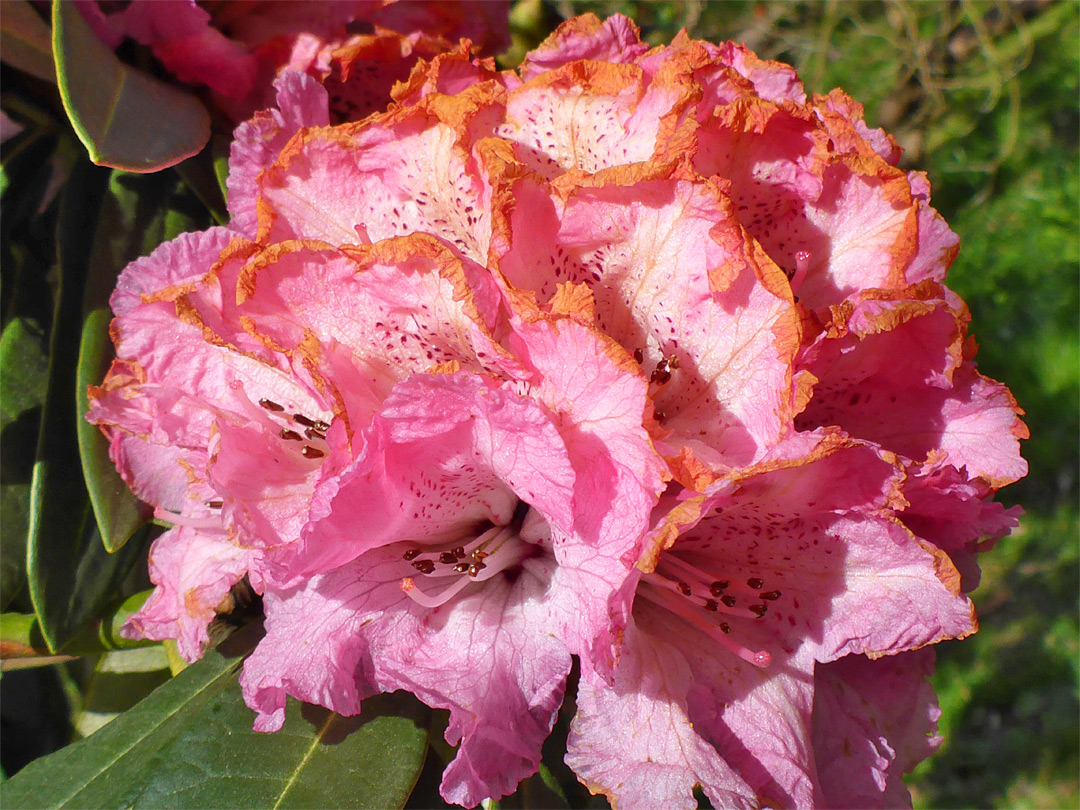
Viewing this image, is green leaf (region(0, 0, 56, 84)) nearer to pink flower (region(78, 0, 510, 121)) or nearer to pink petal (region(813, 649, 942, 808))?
pink flower (region(78, 0, 510, 121))

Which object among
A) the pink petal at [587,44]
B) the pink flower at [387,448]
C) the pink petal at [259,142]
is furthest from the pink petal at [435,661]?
the pink petal at [587,44]

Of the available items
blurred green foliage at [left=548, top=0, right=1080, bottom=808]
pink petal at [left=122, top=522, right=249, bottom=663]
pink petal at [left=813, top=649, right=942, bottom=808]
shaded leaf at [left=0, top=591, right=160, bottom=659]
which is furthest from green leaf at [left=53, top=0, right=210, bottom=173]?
blurred green foliage at [left=548, top=0, right=1080, bottom=808]

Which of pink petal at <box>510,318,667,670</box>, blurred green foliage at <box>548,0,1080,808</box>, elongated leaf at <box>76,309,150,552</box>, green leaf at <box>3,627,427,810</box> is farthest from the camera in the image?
blurred green foliage at <box>548,0,1080,808</box>

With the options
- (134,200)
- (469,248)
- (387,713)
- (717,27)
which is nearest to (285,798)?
(387,713)

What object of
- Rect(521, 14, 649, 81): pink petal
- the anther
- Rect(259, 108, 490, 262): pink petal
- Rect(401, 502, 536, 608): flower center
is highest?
Rect(521, 14, 649, 81): pink petal

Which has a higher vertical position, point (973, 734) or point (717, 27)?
point (717, 27)

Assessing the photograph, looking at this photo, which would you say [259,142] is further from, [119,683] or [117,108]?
[119,683]

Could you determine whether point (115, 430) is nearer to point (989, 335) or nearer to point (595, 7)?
point (595, 7)
